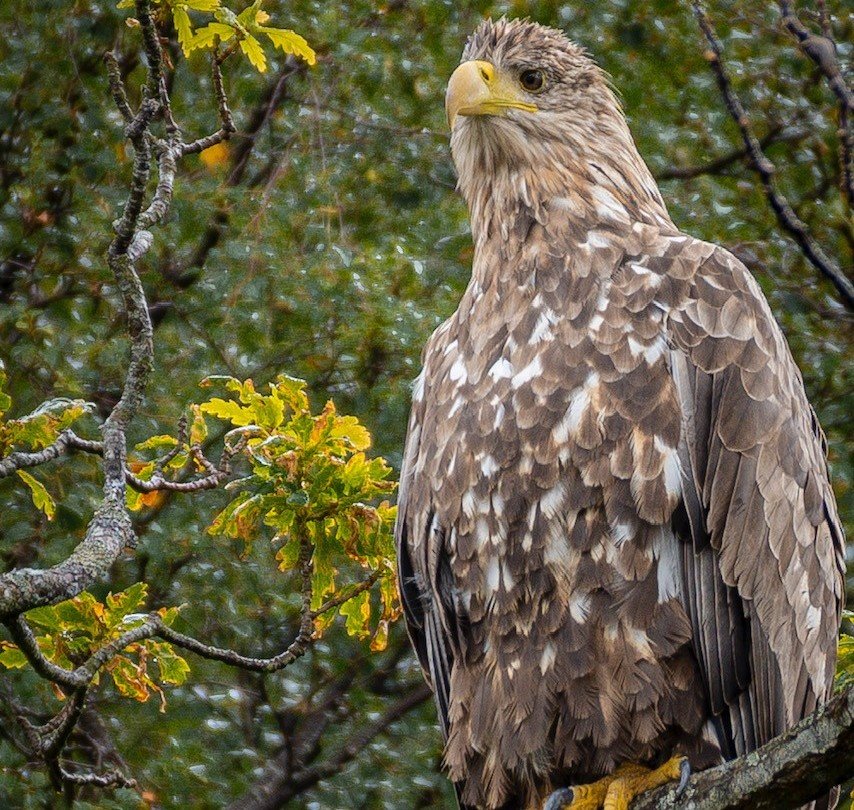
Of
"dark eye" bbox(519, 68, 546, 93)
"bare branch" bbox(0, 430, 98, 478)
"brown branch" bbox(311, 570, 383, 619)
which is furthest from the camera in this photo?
"dark eye" bbox(519, 68, 546, 93)

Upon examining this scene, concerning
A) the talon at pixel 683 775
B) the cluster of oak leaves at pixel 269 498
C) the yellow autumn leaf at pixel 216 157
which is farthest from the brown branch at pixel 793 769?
the yellow autumn leaf at pixel 216 157

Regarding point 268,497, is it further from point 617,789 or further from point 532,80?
point 532,80

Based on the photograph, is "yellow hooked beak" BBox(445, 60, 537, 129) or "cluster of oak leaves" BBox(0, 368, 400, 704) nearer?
"cluster of oak leaves" BBox(0, 368, 400, 704)

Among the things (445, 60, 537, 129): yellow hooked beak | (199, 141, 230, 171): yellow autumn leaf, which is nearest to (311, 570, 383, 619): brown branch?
(445, 60, 537, 129): yellow hooked beak

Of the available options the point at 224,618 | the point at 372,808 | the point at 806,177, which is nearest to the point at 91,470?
the point at 224,618

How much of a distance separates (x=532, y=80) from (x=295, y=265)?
1.91m

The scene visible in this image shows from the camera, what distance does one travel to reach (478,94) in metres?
4.43

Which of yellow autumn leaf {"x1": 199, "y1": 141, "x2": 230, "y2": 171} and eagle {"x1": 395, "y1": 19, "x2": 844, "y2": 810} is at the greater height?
eagle {"x1": 395, "y1": 19, "x2": 844, "y2": 810}

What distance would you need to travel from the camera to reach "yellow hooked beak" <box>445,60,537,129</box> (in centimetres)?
442

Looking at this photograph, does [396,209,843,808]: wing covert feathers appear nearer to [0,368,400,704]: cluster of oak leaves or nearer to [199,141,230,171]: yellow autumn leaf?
[0,368,400,704]: cluster of oak leaves

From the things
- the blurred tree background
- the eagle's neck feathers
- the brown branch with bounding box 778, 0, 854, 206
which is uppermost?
the brown branch with bounding box 778, 0, 854, 206

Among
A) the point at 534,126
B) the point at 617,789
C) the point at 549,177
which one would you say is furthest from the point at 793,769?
the point at 534,126

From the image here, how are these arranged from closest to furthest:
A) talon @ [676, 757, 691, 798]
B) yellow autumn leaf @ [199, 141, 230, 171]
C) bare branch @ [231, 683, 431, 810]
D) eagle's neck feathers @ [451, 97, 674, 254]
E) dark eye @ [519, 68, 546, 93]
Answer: talon @ [676, 757, 691, 798] → eagle's neck feathers @ [451, 97, 674, 254] → dark eye @ [519, 68, 546, 93] → bare branch @ [231, 683, 431, 810] → yellow autumn leaf @ [199, 141, 230, 171]

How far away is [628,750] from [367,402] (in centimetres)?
267
